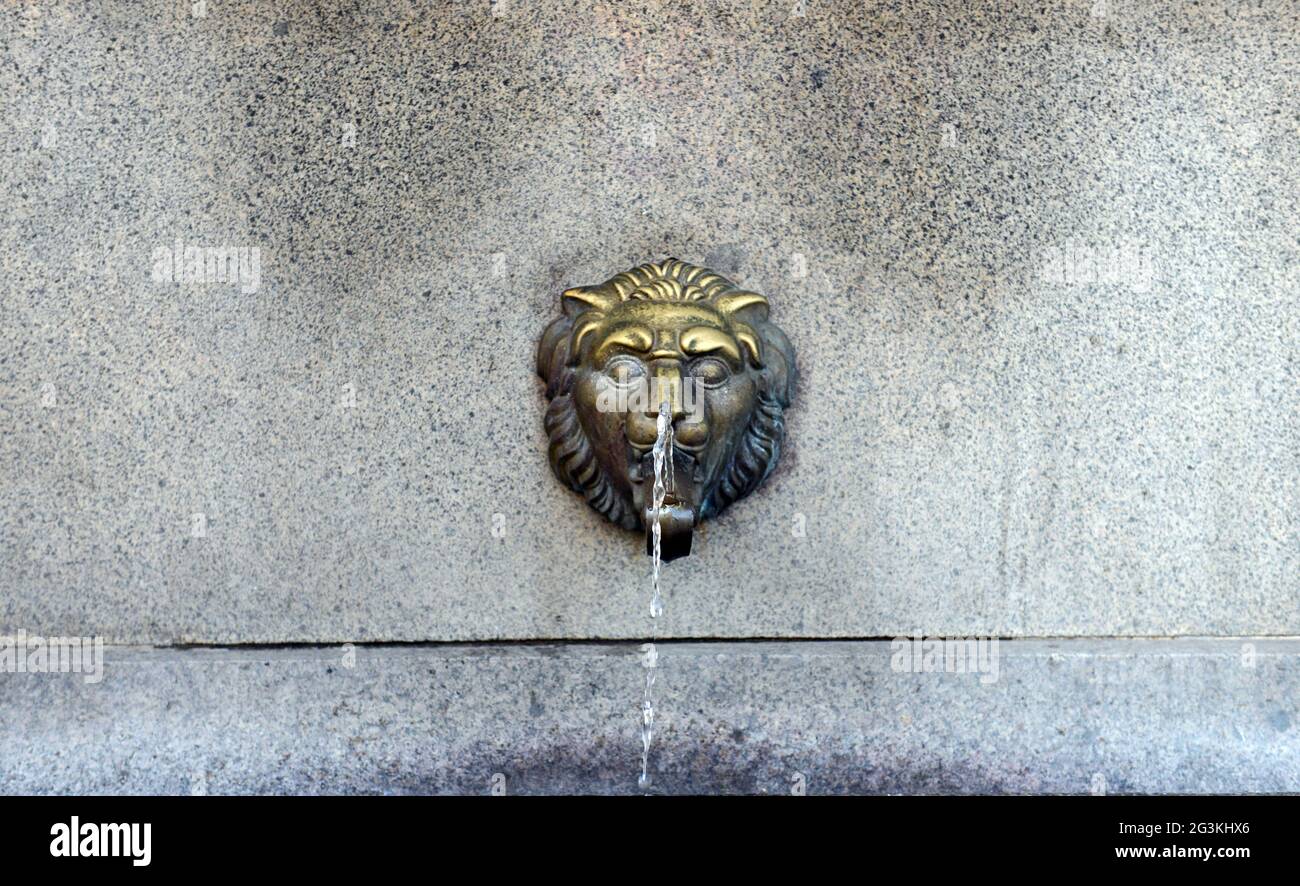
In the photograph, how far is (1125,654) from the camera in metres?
2.77

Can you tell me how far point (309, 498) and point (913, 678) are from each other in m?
1.34

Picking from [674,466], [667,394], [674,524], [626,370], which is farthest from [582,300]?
[674,524]

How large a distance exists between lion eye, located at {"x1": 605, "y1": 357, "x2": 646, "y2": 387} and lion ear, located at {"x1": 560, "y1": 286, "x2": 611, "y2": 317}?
0.16 meters

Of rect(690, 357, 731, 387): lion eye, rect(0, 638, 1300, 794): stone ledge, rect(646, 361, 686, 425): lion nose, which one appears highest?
rect(690, 357, 731, 387): lion eye

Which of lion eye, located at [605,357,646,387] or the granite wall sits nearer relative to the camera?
lion eye, located at [605,357,646,387]

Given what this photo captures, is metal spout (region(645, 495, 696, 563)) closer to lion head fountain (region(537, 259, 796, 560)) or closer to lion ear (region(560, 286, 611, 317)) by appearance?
lion head fountain (region(537, 259, 796, 560))

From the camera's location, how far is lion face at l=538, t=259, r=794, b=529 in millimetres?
2633

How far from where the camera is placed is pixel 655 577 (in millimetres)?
2789

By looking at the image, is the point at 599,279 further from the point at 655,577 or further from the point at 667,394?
the point at 655,577

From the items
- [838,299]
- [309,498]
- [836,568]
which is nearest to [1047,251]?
[838,299]

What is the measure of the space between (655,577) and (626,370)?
463 mm

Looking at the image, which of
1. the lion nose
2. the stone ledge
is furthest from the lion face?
the stone ledge

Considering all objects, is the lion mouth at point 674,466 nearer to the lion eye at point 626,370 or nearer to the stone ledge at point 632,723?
the lion eye at point 626,370

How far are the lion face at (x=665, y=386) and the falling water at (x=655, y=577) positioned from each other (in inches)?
0.6
